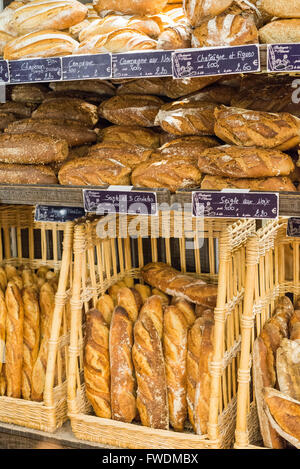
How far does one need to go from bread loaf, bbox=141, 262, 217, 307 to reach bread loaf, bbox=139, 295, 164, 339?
12 centimetres

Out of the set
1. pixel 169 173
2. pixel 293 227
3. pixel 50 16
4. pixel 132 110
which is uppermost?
pixel 50 16

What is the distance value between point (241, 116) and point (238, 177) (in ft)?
0.66

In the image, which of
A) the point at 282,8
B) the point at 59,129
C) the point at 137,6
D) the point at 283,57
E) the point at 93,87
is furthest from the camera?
the point at 93,87

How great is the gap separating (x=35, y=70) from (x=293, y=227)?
113 centimetres

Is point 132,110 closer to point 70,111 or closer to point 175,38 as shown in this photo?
point 70,111

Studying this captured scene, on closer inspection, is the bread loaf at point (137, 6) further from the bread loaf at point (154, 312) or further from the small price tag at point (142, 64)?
the bread loaf at point (154, 312)

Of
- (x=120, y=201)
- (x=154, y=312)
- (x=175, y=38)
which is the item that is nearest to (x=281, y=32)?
(x=175, y=38)

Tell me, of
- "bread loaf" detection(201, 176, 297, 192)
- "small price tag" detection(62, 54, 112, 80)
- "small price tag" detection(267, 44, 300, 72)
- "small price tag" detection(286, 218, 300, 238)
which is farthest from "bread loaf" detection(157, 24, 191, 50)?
"small price tag" detection(286, 218, 300, 238)

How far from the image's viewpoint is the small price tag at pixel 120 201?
1.71m

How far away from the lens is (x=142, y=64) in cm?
169

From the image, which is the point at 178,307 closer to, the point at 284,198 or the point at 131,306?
the point at 131,306

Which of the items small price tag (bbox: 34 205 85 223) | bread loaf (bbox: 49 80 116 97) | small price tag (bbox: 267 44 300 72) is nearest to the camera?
Result: small price tag (bbox: 267 44 300 72)

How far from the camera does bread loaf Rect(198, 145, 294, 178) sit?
5.31 ft

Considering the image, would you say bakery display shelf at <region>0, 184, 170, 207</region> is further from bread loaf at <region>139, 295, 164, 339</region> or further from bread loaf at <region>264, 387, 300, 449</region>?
bread loaf at <region>264, 387, 300, 449</region>
